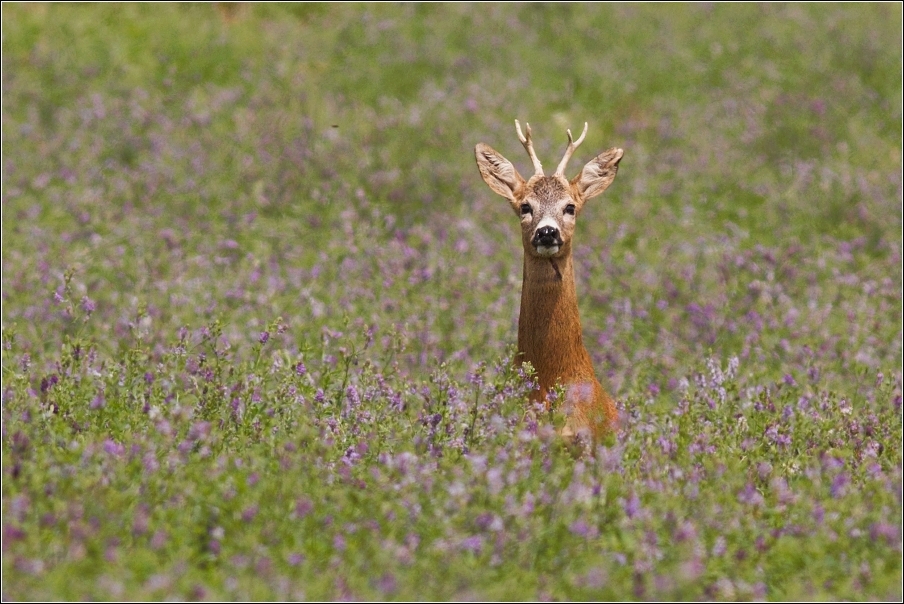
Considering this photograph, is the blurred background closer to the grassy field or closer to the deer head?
the grassy field

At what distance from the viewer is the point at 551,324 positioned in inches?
287

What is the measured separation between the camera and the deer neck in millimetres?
7207

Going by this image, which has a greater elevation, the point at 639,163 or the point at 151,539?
the point at 639,163

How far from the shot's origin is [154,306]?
29.3 ft

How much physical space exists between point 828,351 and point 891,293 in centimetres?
122

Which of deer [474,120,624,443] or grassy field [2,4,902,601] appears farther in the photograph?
deer [474,120,624,443]

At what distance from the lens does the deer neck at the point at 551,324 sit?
284 inches

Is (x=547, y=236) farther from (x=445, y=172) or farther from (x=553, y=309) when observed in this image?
(x=445, y=172)

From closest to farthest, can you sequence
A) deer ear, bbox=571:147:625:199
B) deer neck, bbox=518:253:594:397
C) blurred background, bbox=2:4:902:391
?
deer neck, bbox=518:253:594:397, deer ear, bbox=571:147:625:199, blurred background, bbox=2:4:902:391

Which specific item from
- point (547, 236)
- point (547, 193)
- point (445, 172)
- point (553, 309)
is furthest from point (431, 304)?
point (445, 172)

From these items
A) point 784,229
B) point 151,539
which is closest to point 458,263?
point 784,229

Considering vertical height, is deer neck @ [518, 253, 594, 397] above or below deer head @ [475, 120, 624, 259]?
below

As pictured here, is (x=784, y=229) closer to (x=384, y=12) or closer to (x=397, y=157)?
(x=397, y=157)

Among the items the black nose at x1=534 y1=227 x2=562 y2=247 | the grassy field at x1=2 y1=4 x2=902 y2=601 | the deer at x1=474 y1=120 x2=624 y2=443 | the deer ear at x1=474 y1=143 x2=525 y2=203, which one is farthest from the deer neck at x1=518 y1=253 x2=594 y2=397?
the deer ear at x1=474 y1=143 x2=525 y2=203
